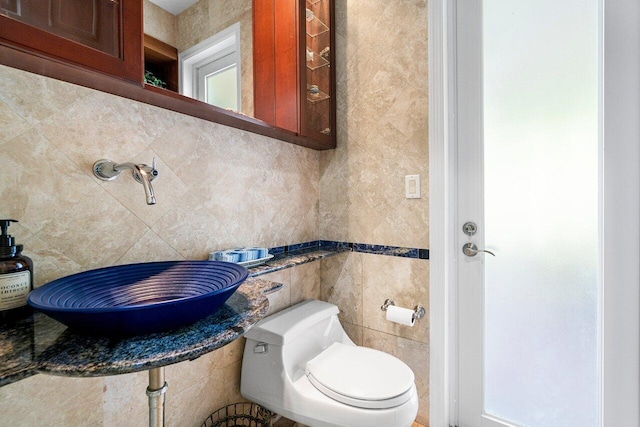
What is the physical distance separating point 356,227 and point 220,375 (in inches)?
38.2

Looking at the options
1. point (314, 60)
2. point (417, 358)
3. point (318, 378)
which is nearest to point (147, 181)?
point (318, 378)

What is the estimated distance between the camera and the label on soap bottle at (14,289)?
25.6 inches

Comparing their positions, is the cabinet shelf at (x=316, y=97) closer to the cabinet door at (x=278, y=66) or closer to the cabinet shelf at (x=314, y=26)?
the cabinet door at (x=278, y=66)

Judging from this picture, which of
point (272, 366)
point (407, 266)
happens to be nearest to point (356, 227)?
point (407, 266)

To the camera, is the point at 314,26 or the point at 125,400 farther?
the point at 314,26

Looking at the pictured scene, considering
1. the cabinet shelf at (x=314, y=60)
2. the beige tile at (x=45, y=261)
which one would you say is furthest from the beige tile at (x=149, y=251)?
the cabinet shelf at (x=314, y=60)

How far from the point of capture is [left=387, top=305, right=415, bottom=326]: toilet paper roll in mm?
1364

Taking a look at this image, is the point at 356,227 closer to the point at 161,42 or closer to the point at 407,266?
the point at 407,266

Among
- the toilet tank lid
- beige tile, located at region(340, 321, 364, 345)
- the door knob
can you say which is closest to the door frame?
the door knob

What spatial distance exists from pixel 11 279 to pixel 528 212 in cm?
171

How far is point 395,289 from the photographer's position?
1.50 meters

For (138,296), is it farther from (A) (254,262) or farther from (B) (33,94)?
(B) (33,94)

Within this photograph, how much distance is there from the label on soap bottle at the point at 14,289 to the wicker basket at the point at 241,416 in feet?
2.70

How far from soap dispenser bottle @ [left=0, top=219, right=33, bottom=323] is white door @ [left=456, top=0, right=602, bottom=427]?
1.54m
